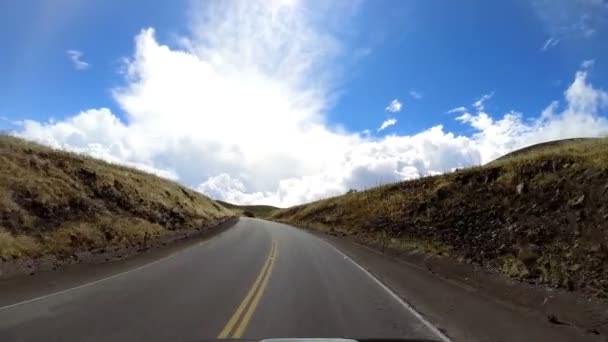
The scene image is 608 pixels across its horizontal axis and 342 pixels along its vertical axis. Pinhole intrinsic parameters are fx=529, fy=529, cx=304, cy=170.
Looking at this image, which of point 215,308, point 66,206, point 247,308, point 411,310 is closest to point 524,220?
point 411,310

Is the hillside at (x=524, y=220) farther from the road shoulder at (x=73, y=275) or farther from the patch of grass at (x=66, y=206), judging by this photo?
the patch of grass at (x=66, y=206)

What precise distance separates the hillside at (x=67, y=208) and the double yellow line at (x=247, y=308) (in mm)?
8669

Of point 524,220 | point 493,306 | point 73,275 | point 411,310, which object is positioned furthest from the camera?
point 524,220

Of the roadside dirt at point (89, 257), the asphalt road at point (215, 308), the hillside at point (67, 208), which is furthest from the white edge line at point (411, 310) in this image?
the hillside at point (67, 208)

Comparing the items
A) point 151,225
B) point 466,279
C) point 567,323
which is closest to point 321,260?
point 466,279

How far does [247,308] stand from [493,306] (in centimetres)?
501

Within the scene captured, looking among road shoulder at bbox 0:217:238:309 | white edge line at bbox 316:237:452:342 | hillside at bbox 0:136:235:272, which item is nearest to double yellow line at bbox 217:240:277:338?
white edge line at bbox 316:237:452:342

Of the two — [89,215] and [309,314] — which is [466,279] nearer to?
[309,314]

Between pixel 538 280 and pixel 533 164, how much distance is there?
44.9 feet

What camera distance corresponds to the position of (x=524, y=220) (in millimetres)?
19453

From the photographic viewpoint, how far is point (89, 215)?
2653cm

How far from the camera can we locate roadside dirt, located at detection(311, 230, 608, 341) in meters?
8.50

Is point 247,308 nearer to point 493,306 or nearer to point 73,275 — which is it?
point 493,306

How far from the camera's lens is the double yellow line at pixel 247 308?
331 inches
